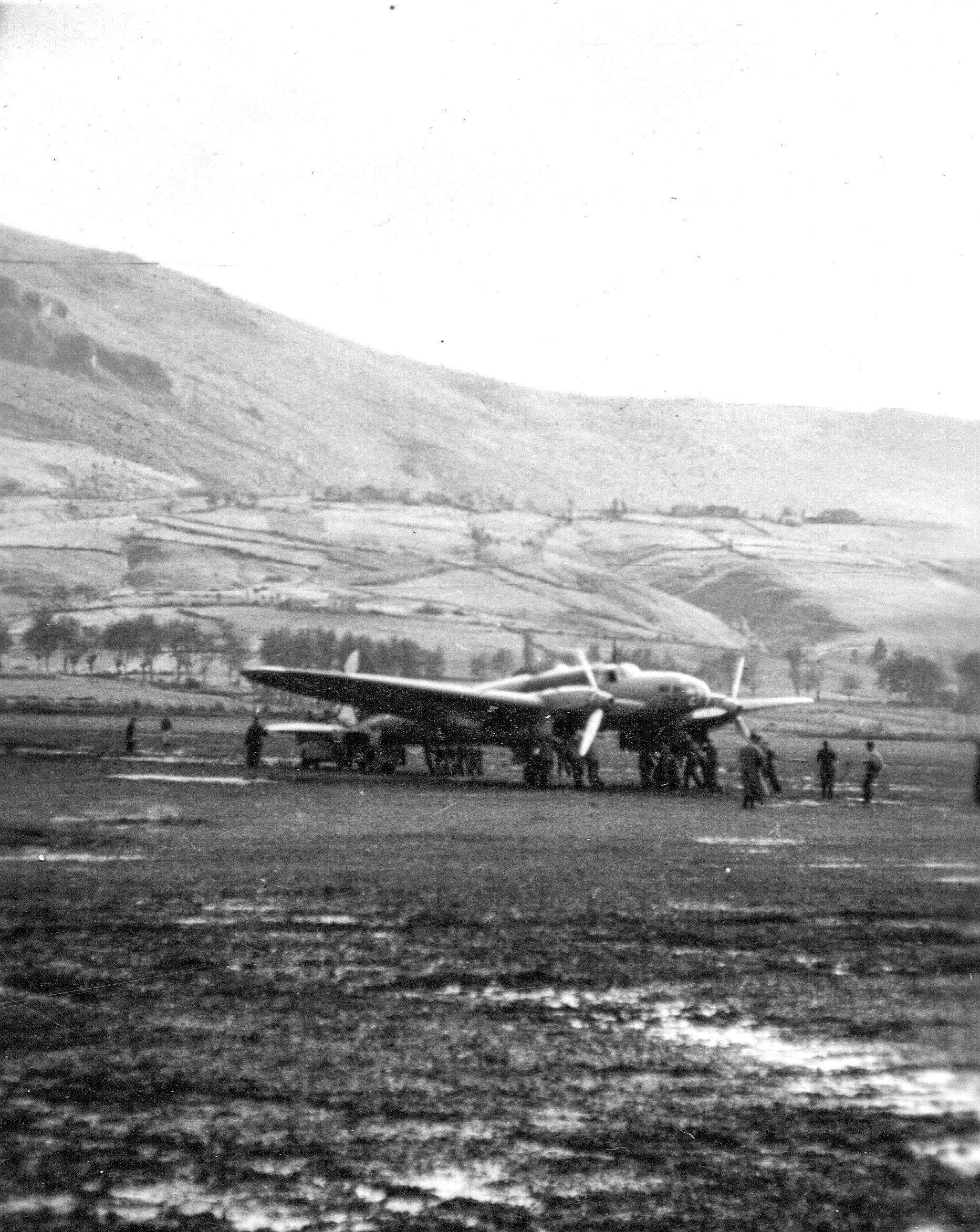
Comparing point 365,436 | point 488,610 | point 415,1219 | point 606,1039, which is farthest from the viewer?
point 365,436

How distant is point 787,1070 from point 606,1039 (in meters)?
1.45

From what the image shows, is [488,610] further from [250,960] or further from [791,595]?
[250,960]

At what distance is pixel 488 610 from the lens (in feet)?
304

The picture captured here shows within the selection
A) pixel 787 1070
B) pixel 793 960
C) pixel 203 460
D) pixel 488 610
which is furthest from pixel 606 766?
pixel 203 460

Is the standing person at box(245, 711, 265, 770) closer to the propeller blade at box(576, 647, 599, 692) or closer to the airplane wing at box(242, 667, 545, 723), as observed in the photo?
the airplane wing at box(242, 667, 545, 723)

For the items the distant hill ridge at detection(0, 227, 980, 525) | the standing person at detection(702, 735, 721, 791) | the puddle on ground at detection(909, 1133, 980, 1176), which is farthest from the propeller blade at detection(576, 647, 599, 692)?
the puddle on ground at detection(909, 1133, 980, 1176)

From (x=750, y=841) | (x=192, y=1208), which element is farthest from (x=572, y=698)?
(x=192, y=1208)

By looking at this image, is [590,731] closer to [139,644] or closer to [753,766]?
[753,766]

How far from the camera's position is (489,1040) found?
37.8 ft

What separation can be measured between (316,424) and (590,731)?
86.0 m

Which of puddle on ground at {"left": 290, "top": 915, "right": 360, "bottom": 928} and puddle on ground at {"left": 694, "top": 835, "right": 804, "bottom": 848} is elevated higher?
puddle on ground at {"left": 694, "top": 835, "right": 804, "bottom": 848}

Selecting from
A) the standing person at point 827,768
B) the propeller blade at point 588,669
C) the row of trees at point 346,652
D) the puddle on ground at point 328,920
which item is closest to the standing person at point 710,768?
the standing person at point 827,768

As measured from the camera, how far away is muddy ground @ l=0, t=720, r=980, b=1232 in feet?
25.8

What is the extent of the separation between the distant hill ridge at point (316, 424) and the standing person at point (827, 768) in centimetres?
3698
